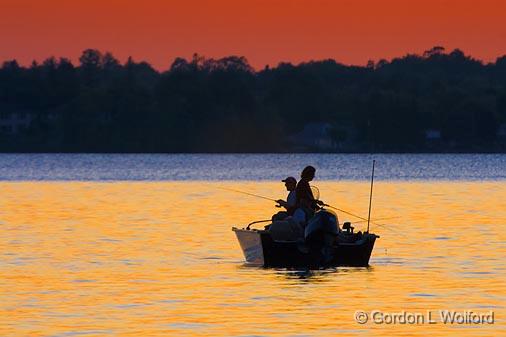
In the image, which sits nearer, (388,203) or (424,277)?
(424,277)

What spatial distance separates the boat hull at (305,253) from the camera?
122 feet

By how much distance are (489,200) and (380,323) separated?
168 feet

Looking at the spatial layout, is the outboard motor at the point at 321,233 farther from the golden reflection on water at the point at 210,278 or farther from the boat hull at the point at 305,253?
the golden reflection on water at the point at 210,278

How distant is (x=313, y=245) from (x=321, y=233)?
439mm

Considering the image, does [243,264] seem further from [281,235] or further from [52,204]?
[52,204]

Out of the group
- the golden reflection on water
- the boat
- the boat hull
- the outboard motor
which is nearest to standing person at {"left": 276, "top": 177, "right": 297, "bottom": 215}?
the boat

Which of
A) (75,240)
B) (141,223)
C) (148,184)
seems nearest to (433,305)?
(75,240)

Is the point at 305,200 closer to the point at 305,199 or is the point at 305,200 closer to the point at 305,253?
the point at 305,199

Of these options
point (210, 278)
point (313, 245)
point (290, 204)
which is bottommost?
point (210, 278)

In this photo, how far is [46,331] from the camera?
26969 millimetres

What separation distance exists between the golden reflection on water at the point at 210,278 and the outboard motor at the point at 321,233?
0.67 m

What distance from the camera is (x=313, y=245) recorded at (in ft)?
120

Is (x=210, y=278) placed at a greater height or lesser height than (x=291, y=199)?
lesser

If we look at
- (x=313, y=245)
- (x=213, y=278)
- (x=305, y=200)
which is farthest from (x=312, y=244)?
(x=213, y=278)
